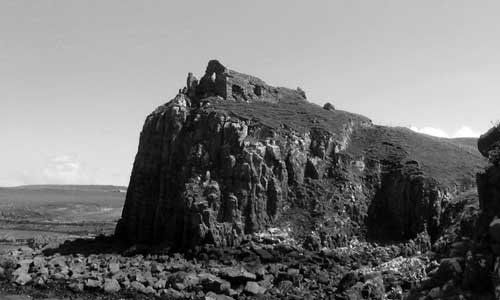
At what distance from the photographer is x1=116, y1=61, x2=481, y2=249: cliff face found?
69.9 metres

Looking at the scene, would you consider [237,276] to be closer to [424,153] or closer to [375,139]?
[375,139]

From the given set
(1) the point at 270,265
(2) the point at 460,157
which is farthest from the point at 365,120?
(1) the point at 270,265

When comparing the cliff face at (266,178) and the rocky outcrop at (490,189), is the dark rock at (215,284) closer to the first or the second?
the cliff face at (266,178)

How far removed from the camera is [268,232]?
69188 mm

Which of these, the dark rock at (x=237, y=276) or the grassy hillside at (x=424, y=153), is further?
the grassy hillside at (x=424, y=153)

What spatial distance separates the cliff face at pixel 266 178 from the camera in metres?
69.9

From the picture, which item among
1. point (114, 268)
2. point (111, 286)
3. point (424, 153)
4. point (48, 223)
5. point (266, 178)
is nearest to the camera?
point (111, 286)

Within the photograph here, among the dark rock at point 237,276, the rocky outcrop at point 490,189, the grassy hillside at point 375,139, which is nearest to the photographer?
the rocky outcrop at point 490,189

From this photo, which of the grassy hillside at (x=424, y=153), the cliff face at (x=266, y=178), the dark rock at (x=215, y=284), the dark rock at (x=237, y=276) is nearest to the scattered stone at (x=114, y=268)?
the dark rock at (x=215, y=284)

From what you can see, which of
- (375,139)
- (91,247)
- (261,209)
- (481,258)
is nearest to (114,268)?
(91,247)

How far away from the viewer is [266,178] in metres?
73.1

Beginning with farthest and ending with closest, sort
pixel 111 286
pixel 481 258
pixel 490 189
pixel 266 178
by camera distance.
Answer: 1. pixel 266 178
2. pixel 111 286
3. pixel 490 189
4. pixel 481 258

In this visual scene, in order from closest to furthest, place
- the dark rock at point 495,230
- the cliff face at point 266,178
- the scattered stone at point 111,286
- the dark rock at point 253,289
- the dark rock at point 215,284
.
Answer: the dark rock at point 495,230 < the dark rock at point 253,289 < the dark rock at point 215,284 < the scattered stone at point 111,286 < the cliff face at point 266,178

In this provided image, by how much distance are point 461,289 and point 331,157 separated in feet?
185
